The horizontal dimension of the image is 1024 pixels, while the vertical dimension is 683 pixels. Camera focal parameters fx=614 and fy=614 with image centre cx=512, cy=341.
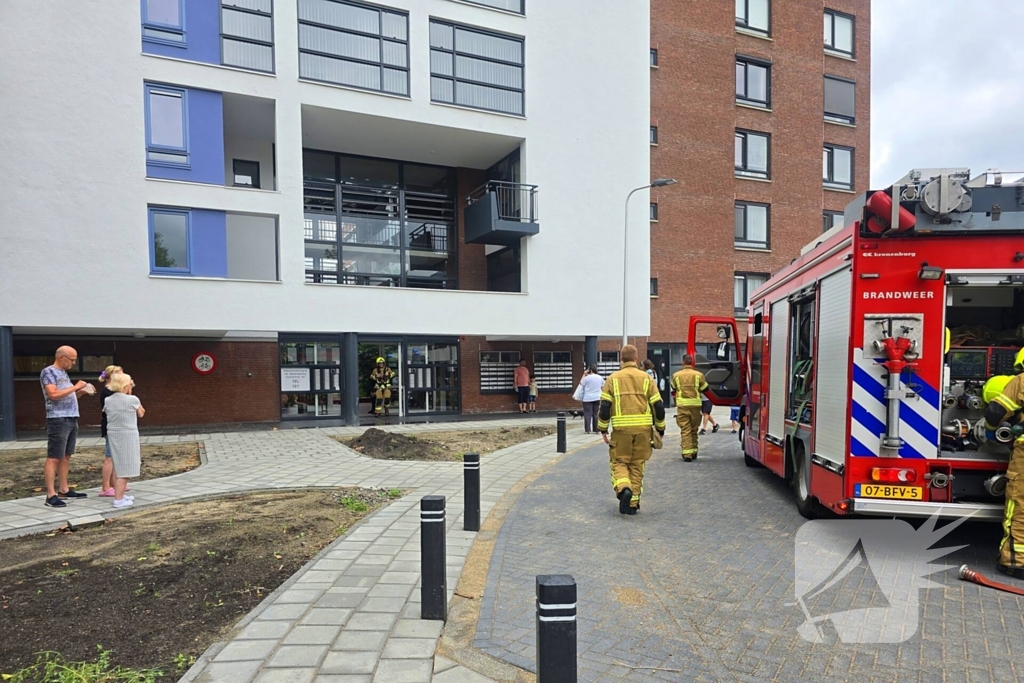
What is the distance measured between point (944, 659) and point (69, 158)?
17.5 meters

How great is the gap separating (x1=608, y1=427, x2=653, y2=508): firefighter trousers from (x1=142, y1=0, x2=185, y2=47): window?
1496 cm

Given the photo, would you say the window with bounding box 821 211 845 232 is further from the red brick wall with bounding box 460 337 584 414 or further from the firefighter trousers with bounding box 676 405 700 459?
the firefighter trousers with bounding box 676 405 700 459

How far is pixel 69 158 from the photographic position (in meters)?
14.0

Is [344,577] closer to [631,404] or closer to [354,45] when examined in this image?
[631,404]

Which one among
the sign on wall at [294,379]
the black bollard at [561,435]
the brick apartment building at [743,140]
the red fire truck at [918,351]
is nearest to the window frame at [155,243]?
the sign on wall at [294,379]

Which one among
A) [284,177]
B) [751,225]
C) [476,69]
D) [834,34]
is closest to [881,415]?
[284,177]

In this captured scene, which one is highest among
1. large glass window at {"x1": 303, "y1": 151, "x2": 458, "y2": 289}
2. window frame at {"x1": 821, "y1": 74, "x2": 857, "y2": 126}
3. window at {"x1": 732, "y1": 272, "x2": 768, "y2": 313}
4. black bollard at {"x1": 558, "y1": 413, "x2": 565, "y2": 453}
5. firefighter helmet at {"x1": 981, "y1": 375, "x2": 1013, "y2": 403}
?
window frame at {"x1": 821, "y1": 74, "x2": 857, "y2": 126}

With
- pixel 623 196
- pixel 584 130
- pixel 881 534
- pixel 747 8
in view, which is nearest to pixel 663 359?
pixel 623 196

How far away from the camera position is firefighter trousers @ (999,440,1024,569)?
4.86 m

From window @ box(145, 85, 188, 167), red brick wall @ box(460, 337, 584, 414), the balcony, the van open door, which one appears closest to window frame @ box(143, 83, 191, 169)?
window @ box(145, 85, 188, 167)

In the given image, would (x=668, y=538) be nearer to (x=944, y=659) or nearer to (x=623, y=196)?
(x=944, y=659)

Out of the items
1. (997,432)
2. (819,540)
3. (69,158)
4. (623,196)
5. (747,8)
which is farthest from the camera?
(747,8)

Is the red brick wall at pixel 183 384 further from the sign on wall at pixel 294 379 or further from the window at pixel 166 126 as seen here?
the window at pixel 166 126

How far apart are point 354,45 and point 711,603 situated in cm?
1719
